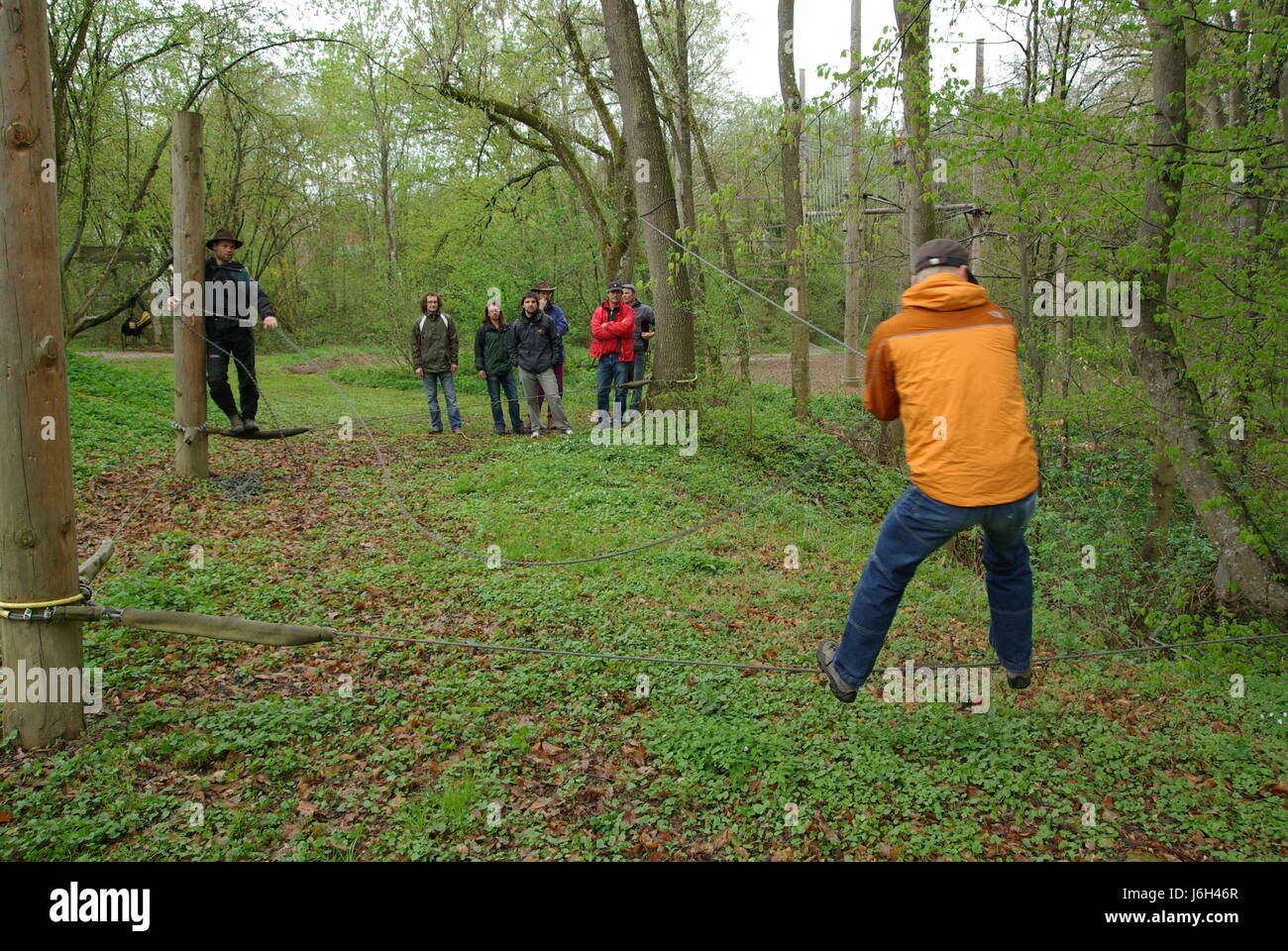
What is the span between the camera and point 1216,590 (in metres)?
7.57

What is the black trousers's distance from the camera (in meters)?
8.68

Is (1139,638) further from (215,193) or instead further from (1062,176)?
(215,193)

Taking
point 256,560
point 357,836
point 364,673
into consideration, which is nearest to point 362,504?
point 256,560

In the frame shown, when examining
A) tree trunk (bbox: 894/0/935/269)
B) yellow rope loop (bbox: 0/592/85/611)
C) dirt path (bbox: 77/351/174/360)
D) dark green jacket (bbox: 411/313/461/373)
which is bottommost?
yellow rope loop (bbox: 0/592/85/611)

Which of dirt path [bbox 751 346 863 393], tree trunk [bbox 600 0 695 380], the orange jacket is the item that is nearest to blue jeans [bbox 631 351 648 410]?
tree trunk [bbox 600 0 695 380]

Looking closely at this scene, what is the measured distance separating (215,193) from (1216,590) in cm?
2665

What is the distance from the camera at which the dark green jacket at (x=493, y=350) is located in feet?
41.6

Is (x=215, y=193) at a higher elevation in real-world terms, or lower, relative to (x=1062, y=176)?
higher

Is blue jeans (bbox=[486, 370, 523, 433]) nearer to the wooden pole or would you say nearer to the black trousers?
the black trousers

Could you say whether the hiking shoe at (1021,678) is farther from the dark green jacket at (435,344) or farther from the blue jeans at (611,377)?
the dark green jacket at (435,344)

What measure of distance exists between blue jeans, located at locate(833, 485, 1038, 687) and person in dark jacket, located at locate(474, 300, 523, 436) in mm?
9249

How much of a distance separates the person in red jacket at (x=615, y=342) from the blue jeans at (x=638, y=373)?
0.71 feet

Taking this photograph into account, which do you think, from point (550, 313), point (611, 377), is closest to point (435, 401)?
point (550, 313)

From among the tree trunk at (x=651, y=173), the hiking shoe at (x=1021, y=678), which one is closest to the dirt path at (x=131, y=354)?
the tree trunk at (x=651, y=173)
